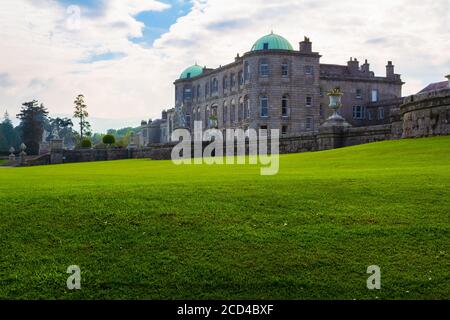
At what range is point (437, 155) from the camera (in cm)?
2047

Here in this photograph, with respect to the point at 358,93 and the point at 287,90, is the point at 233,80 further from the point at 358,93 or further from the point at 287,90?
the point at 358,93

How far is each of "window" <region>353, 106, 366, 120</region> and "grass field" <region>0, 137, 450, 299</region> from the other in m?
67.0

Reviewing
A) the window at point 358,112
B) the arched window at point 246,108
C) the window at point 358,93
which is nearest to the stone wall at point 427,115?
the arched window at point 246,108

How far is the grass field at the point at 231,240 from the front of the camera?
839cm

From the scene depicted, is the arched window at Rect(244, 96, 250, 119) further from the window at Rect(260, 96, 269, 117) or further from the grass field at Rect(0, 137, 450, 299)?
A: the grass field at Rect(0, 137, 450, 299)

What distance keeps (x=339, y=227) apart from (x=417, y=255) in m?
1.43

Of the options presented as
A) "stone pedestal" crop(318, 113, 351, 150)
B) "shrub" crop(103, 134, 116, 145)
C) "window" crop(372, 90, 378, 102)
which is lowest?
"stone pedestal" crop(318, 113, 351, 150)

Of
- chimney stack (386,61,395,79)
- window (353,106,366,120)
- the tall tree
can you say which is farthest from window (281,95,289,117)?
the tall tree

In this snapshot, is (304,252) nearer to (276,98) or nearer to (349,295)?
(349,295)

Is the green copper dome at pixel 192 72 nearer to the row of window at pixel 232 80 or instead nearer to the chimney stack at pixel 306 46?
the row of window at pixel 232 80

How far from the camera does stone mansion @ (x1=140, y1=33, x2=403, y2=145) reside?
71.1 meters

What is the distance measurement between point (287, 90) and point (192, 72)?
2437cm
